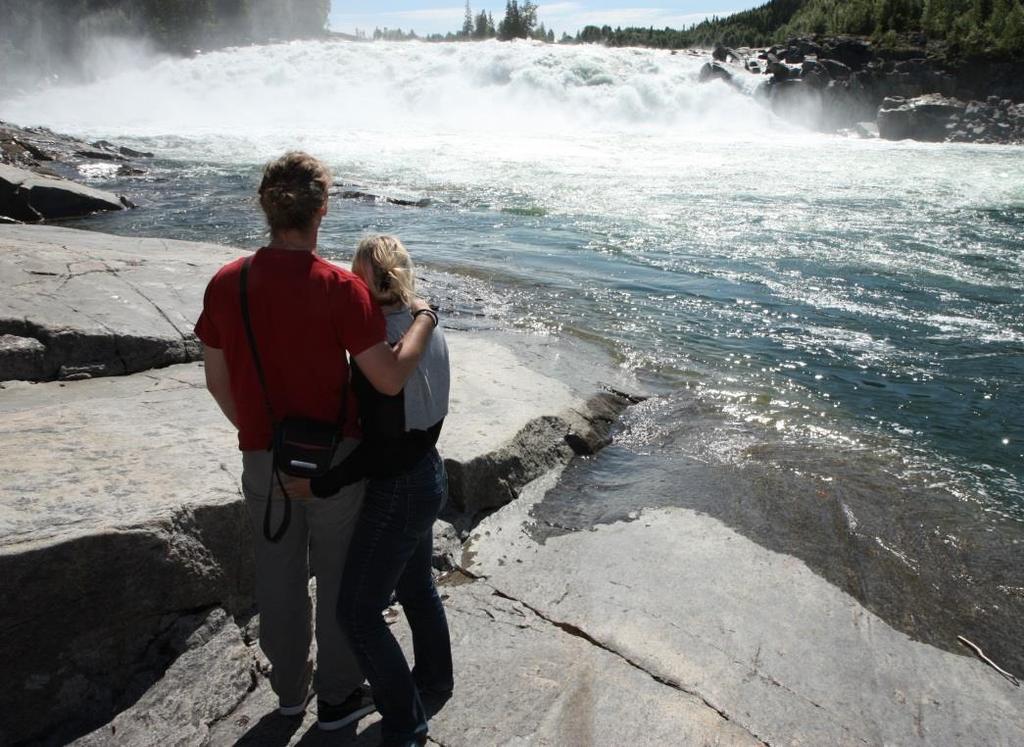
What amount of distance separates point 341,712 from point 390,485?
863 millimetres

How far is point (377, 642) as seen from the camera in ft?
8.13

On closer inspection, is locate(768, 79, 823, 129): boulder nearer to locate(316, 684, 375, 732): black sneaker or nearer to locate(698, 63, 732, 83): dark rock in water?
locate(698, 63, 732, 83): dark rock in water

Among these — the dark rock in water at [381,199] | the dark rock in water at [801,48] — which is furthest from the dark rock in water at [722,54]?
the dark rock in water at [381,199]

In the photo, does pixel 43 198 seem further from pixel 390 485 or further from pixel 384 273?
pixel 390 485

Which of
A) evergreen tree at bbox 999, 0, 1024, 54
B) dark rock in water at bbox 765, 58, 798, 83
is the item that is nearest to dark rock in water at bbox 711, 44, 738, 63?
dark rock in water at bbox 765, 58, 798, 83

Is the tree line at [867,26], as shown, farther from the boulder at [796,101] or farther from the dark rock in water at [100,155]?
the dark rock in water at [100,155]

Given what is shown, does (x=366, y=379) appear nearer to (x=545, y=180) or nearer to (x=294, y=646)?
(x=294, y=646)

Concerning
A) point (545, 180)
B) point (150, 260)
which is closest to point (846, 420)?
point (150, 260)

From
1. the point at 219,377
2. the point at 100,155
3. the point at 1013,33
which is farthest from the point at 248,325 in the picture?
the point at 1013,33

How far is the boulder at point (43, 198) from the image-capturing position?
11.7 metres

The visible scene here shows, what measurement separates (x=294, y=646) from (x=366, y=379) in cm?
98

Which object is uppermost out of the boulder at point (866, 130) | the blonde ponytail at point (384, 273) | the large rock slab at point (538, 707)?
the blonde ponytail at point (384, 273)

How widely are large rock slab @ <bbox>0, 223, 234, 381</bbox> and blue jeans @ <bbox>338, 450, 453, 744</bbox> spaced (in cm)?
334

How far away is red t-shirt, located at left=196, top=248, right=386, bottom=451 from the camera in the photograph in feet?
7.37
